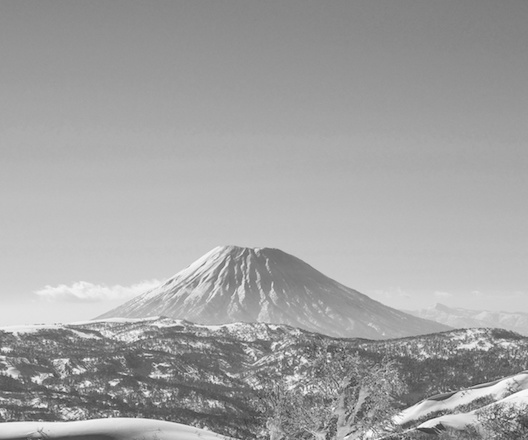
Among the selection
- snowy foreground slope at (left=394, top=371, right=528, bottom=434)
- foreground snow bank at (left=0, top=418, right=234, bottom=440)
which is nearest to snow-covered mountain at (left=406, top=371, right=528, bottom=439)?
snowy foreground slope at (left=394, top=371, right=528, bottom=434)

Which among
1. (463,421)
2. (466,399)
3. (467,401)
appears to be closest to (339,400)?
(463,421)

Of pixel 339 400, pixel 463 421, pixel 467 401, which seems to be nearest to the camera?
pixel 339 400

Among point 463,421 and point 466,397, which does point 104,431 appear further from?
point 466,397

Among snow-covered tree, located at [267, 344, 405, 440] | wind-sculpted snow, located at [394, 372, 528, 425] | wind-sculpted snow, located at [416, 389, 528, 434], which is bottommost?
Result: wind-sculpted snow, located at [394, 372, 528, 425]

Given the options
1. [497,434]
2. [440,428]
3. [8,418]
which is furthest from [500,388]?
[8,418]

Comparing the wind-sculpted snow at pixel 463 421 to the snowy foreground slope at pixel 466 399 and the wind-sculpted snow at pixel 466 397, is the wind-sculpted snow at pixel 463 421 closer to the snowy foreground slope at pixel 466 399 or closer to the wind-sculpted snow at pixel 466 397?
the snowy foreground slope at pixel 466 399

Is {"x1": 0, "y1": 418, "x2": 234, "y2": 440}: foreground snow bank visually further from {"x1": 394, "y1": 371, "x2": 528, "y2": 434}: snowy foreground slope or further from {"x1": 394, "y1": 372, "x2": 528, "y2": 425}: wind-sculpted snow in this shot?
{"x1": 394, "y1": 372, "x2": 528, "y2": 425}: wind-sculpted snow

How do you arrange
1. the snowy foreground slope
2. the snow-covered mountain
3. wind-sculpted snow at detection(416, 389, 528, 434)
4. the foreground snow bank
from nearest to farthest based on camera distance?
1. the foreground snow bank
2. wind-sculpted snow at detection(416, 389, 528, 434)
3. the snow-covered mountain
4. the snowy foreground slope

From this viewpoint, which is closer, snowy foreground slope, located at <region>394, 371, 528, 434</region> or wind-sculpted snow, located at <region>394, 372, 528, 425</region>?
snowy foreground slope, located at <region>394, 371, 528, 434</region>

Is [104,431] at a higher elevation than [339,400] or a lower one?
lower
